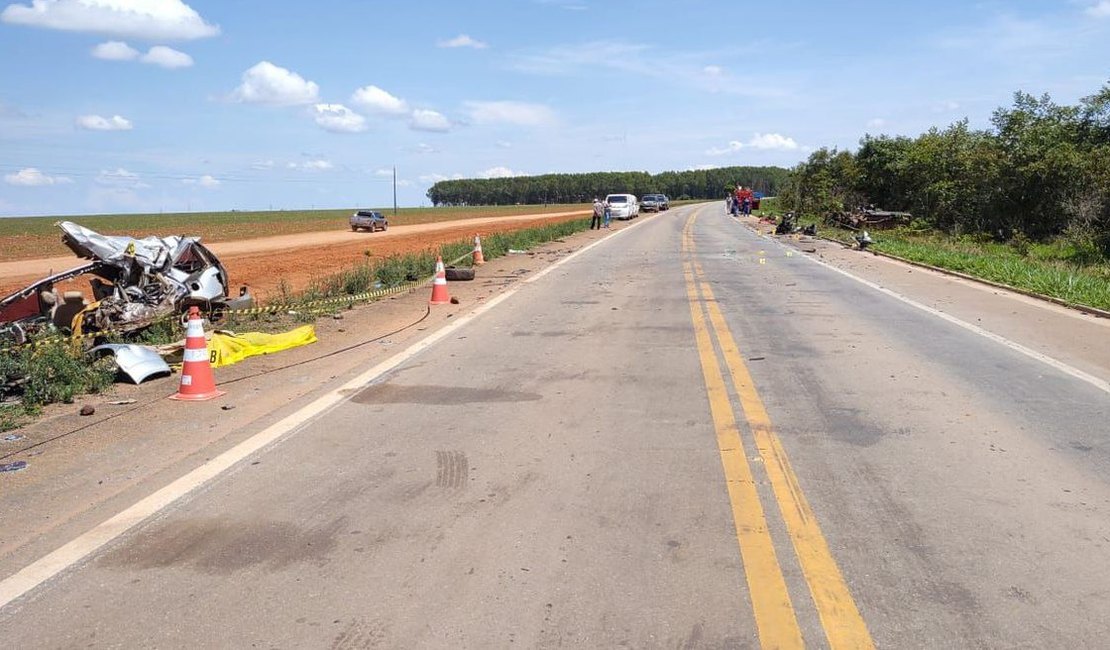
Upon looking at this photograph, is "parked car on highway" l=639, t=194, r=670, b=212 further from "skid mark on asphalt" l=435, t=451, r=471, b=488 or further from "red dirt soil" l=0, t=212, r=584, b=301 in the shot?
"skid mark on asphalt" l=435, t=451, r=471, b=488

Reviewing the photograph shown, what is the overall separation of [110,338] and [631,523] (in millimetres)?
8613

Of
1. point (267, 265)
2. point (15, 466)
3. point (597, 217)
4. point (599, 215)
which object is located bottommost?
point (267, 265)

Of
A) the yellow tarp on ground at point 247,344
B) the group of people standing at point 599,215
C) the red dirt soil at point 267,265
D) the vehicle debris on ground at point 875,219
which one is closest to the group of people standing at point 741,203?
the group of people standing at point 599,215

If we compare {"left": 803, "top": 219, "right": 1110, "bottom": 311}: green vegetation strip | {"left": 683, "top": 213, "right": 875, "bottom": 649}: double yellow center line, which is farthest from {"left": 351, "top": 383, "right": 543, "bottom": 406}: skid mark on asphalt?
{"left": 803, "top": 219, "right": 1110, "bottom": 311}: green vegetation strip

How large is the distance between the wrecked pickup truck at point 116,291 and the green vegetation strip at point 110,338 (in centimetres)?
32

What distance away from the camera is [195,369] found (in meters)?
7.98

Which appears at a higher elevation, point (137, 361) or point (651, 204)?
point (651, 204)

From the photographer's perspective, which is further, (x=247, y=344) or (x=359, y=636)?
(x=247, y=344)

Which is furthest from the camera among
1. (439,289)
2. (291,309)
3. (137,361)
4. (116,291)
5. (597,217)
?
(597,217)

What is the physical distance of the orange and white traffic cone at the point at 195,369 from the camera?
26.0 feet

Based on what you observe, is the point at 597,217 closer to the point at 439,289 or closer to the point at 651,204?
the point at 439,289

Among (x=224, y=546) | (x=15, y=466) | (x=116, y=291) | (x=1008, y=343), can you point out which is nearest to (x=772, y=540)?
(x=224, y=546)

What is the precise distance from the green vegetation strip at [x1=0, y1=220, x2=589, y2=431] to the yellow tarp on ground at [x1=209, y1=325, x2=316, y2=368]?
114 cm

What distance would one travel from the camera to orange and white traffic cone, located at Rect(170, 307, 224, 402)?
793cm
